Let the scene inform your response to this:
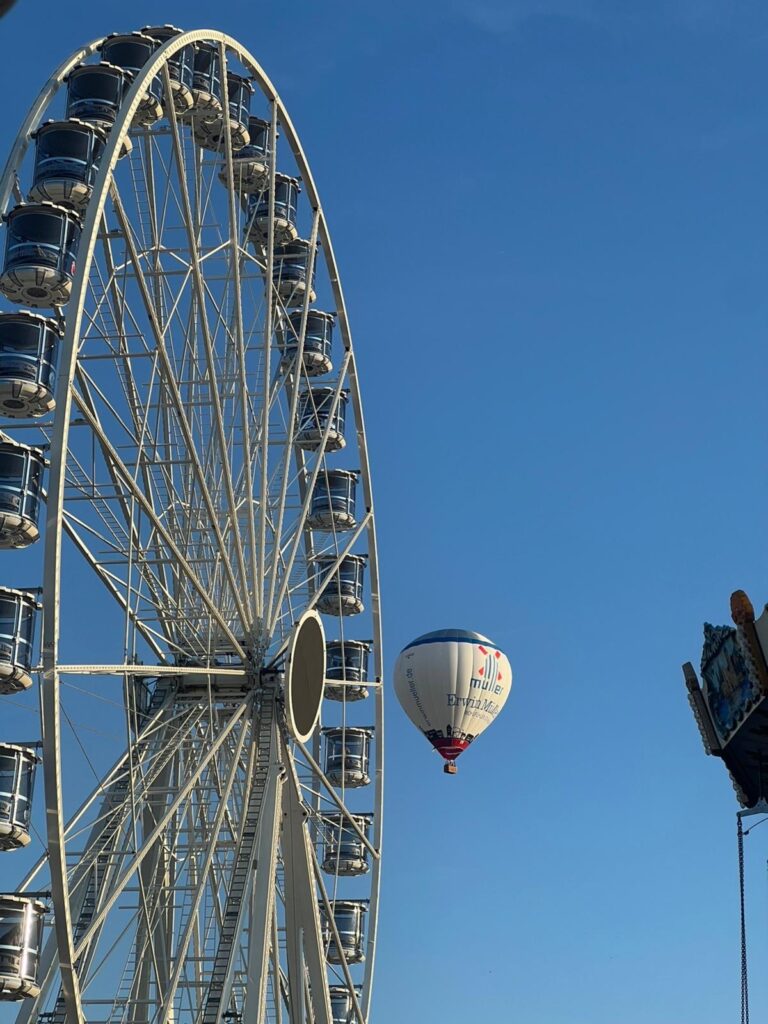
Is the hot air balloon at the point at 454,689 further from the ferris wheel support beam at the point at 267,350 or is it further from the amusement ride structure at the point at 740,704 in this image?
the ferris wheel support beam at the point at 267,350

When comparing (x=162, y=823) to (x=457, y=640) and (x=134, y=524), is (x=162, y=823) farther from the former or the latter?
(x=457, y=640)

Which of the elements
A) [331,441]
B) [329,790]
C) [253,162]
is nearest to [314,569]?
[331,441]

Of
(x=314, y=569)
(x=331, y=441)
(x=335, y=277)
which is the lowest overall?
(x=314, y=569)

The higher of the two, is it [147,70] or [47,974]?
[147,70]

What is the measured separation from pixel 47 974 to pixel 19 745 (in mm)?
3405

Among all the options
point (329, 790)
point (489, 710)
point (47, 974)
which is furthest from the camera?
point (489, 710)

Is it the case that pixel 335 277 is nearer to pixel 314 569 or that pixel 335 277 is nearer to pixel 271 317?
pixel 271 317

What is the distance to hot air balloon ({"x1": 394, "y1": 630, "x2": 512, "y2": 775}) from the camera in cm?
3594

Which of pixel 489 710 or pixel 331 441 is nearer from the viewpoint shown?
pixel 331 441

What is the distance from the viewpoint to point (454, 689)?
118 feet

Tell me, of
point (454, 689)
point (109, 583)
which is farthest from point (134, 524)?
point (454, 689)

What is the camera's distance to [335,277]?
28.0 meters

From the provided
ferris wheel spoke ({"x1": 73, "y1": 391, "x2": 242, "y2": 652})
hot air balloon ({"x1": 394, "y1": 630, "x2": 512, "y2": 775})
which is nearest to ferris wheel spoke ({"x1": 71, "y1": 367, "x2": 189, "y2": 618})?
ferris wheel spoke ({"x1": 73, "y1": 391, "x2": 242, "y2": 652})

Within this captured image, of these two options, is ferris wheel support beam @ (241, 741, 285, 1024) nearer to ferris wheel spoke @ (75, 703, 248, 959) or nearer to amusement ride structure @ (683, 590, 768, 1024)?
ferris wheel spoke @ (75, 703, 248, 959)
